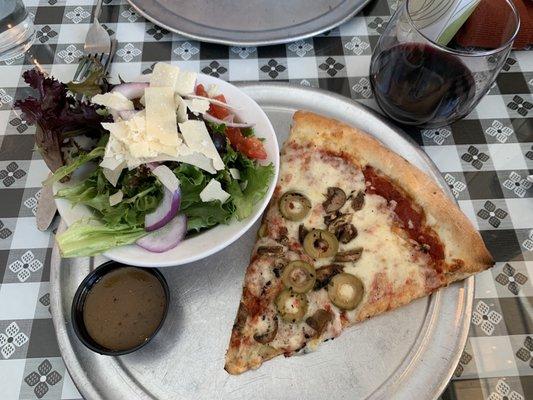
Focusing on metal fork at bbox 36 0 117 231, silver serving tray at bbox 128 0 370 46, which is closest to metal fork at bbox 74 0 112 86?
metal fork at bbox 36 0 117 231

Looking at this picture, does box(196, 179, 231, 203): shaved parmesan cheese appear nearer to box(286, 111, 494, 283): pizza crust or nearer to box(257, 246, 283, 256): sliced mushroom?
box(257, 246, 283, 256): sliced mushroom

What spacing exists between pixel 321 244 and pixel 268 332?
338 millimetres

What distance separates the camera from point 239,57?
218cm

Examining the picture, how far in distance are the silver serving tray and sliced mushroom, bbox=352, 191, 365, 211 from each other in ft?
2.70

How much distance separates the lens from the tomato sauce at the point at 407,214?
5.33 ft

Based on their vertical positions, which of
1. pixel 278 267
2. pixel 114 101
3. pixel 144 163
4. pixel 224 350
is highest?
pixel 114 101

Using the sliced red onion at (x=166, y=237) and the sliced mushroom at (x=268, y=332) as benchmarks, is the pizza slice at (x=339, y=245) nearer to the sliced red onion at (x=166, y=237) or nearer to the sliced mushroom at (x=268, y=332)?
the sliced mushroom at (x=268, y=332)

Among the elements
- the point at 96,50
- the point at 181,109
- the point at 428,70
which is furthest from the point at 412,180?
the point at 96,50

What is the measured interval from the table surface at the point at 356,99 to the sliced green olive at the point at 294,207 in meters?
0.63

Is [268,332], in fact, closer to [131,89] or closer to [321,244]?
[321,244]

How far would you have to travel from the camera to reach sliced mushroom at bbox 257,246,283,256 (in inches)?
64.7

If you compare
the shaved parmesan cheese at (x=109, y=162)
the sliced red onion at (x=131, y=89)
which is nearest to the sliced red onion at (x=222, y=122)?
the sliced red onion at (x=131, y=89)

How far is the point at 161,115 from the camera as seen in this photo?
1.46m

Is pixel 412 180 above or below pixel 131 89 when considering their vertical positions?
below
